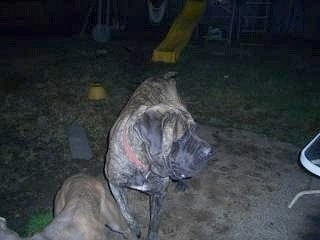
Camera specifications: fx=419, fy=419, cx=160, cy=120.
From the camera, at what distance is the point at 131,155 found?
3896 millimetres

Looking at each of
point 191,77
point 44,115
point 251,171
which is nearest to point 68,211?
point 251,171

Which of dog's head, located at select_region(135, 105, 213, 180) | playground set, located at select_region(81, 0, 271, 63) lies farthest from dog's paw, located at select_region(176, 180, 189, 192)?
playground set, located at select_region(81, 0, 271, 63)

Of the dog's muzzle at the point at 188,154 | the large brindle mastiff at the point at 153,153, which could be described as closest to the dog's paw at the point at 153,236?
the large brindle mastiff at the point at 153,153

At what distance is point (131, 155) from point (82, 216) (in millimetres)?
745

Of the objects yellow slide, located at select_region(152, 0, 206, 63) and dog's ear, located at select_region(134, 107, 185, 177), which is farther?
yellow slide, located at select_region(152, 0, 206, 63)

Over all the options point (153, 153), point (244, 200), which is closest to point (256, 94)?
point (244, 200)

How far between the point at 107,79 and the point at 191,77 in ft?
6.11

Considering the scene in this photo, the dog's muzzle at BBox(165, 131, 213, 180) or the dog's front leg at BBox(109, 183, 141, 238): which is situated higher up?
the dog's muzzle at BBox(165, 131, 213, 180)

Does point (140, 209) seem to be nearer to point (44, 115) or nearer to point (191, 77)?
point (44, 115)

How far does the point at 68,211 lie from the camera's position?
349 cm

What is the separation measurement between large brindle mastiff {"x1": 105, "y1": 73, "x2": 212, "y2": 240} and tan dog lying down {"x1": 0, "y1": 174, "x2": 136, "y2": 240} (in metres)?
0.23

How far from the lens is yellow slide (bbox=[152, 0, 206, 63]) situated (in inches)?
408

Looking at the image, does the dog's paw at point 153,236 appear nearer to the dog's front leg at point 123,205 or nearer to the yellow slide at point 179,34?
the dog's front leg at point 123,205

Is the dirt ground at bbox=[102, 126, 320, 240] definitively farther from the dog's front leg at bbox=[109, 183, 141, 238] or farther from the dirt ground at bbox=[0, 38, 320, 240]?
the dog's front leg at bbox=[109, 183, 141, 238]
